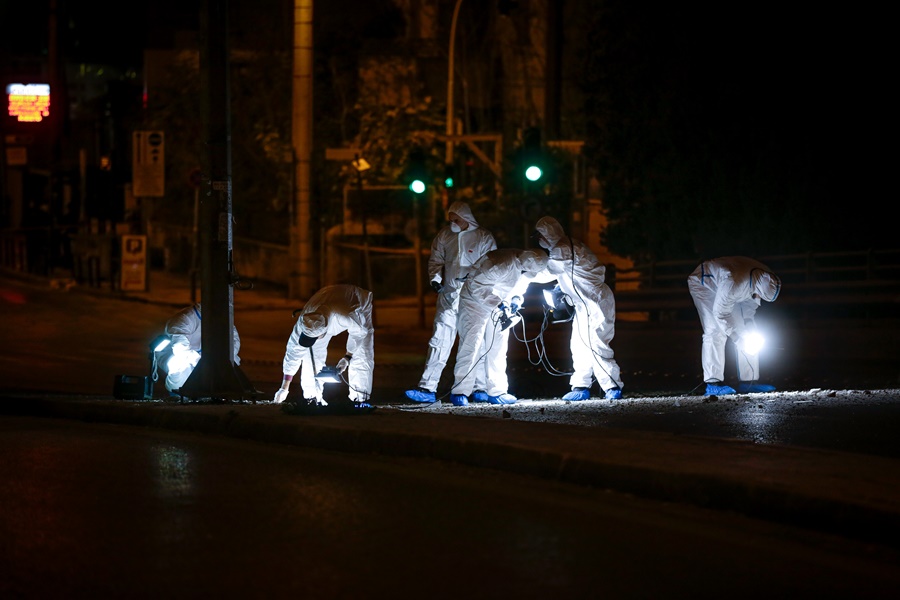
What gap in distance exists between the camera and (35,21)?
65.2 meters

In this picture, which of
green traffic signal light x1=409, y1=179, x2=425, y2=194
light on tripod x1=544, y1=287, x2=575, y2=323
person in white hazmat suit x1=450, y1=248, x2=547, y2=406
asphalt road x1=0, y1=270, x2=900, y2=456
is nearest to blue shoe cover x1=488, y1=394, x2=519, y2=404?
person in white hazmat suit x1=450, y1=248, x2=547, y2=406

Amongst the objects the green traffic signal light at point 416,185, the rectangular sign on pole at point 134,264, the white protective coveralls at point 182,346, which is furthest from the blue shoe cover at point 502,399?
the rectangular sign on pole at point 134,264

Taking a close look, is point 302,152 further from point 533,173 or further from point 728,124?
point 728,124

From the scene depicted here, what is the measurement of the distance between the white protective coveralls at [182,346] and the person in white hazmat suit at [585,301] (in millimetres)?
3338

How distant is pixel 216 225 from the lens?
498 inches

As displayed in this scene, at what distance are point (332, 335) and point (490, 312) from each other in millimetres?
1582

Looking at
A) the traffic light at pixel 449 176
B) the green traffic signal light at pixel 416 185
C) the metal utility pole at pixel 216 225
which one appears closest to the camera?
the metal utility pole at pixel 216 225

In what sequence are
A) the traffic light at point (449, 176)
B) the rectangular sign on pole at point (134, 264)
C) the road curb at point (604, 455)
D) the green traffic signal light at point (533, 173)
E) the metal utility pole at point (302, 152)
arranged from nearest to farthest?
the road curb at point (604, 455), the green traffic signal light at point (533, 173), the traffic light at point (449, 176), the metal utility pole at point (302, 152), the rectangular sign on pole at point (134, 264)

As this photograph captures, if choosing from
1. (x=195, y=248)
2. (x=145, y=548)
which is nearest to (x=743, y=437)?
(x=145, y=548)

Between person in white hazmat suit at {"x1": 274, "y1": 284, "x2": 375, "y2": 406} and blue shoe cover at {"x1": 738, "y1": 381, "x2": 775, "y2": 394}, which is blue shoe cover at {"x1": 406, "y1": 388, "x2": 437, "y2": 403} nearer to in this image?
person in white hazmat suit at {"x1": 274, "y1": 284, "x2": 375, "y2": 406}

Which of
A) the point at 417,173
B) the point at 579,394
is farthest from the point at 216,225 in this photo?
the point at 417,173

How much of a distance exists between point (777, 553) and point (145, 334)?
56.2ft

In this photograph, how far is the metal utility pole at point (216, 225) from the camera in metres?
12.5

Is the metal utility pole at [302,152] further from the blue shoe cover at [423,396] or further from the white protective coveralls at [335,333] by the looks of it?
the white protective coveralls at [335,333]
